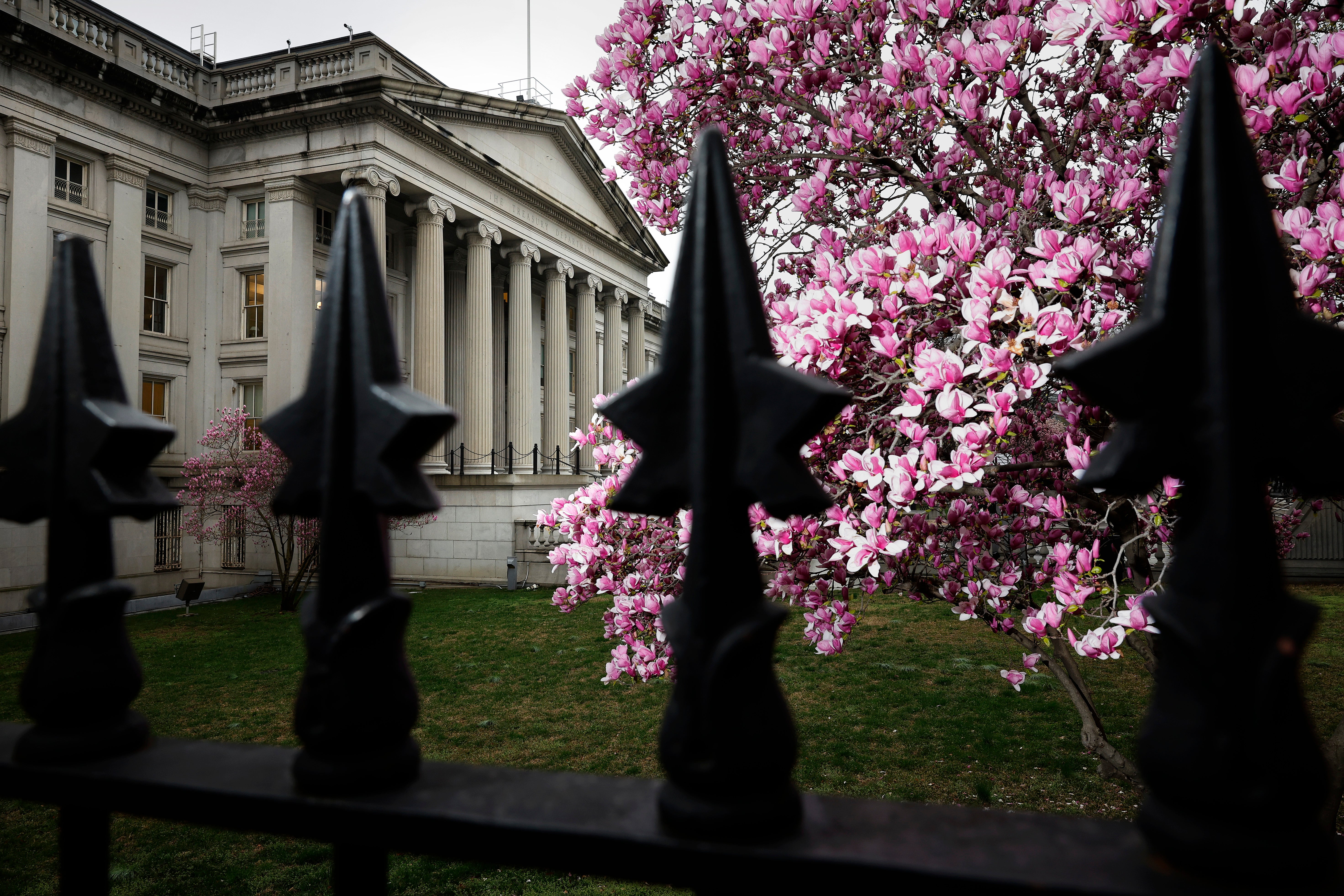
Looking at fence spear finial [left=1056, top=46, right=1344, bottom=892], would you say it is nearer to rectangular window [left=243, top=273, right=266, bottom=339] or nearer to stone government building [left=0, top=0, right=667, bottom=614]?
stone government building [left=0, top=0, right=667, bottom=614]

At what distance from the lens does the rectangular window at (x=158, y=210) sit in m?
21.5

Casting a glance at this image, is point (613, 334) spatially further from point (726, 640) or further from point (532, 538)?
point (726, 640)

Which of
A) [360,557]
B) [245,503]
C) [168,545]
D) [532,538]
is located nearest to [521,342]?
[532,538]

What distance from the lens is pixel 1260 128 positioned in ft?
8.61

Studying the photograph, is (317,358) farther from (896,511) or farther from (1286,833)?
(896,511)

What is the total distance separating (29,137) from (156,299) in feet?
16.1

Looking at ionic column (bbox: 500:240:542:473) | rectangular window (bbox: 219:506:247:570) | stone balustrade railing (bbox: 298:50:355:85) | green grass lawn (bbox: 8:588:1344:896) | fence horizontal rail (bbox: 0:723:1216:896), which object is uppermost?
stone balustrade railing (bbox: 298:50:355:85)

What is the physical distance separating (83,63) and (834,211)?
23.0 metres

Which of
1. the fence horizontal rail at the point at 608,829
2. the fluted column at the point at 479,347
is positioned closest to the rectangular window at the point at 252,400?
the fluted column at the point at 479,347

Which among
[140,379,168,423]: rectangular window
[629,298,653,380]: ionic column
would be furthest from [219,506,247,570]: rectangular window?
[629,298,653,380]: ionic column

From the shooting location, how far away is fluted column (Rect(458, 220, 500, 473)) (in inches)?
1018

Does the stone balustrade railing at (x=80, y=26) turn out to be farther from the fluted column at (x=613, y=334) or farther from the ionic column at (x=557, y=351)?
the fluted column at (x=613, y=334)

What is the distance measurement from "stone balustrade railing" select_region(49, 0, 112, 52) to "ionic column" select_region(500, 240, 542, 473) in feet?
41.7

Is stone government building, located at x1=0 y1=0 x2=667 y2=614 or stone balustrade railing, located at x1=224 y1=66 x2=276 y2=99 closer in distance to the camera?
stone government building, located at x1=0 y1=0 x2=667 y2=614
